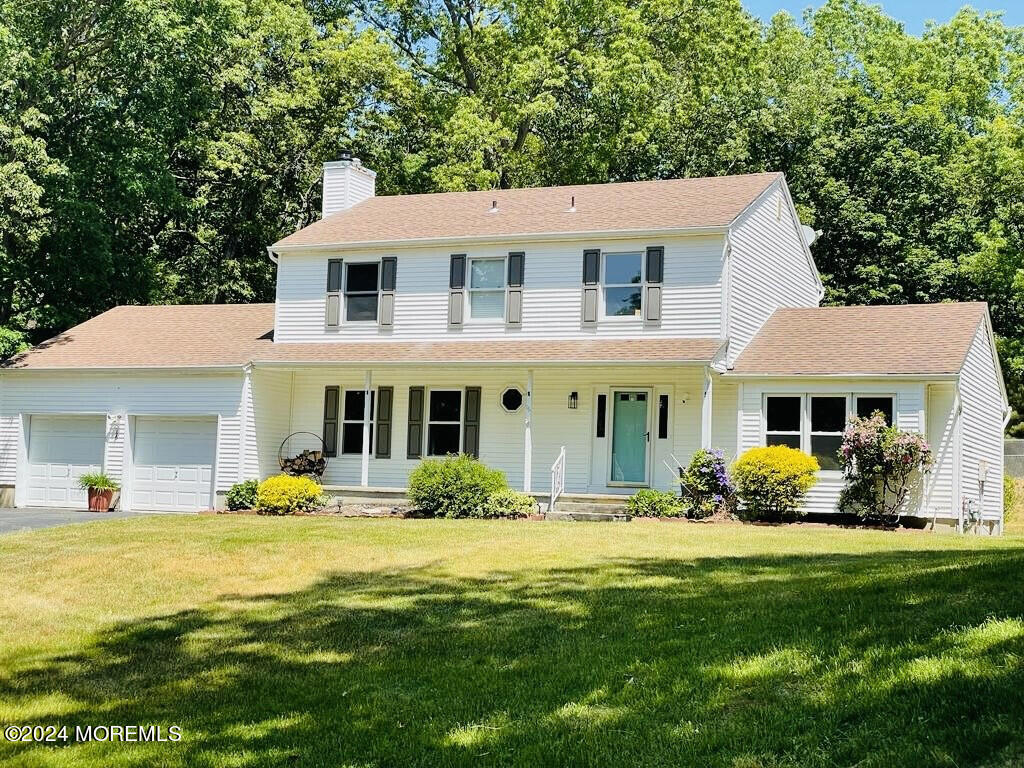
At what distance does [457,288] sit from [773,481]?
7694 mm

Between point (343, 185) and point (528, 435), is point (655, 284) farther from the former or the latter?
point (343, 185)

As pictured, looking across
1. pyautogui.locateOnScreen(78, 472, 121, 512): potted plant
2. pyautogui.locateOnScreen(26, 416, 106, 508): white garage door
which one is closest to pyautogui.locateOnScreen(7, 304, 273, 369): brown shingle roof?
pyautogui.locateOnScreen(26, 416, 106, 508): white garage door

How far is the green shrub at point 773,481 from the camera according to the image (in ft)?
64.1

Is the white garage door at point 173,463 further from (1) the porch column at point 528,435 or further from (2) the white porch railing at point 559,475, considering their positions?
(2) the white porch railing at point 559,475

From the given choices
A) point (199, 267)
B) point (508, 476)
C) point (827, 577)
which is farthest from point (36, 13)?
point (827, 577)

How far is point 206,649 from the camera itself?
9.48m

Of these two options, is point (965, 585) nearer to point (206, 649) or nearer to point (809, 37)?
point (206, 649)

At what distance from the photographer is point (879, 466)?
19.6m

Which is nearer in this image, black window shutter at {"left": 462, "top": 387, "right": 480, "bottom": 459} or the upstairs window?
black window shutter at {"left": 462, "top": 387, "right": 480, "bottom": 459}

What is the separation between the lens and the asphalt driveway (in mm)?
19438

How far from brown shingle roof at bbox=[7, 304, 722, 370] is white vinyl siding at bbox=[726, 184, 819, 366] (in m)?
1.27

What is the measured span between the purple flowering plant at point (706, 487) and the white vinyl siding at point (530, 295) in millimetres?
2670

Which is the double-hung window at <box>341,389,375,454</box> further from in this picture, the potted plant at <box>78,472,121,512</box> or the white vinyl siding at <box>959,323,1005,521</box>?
the white vinyl siding at <box>959,323,1005,521</box>

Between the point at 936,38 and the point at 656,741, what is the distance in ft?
137
